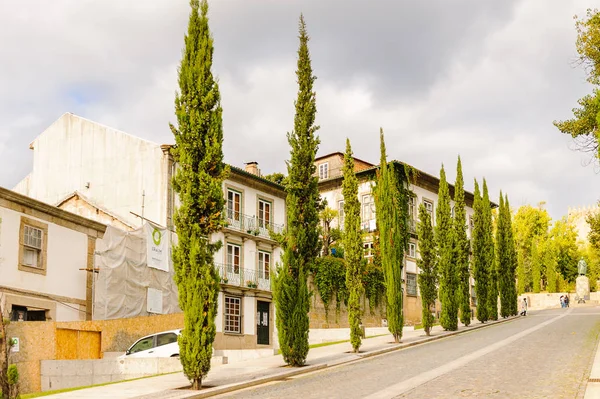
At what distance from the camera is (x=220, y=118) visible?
16953 mm

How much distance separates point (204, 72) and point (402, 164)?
106 feet

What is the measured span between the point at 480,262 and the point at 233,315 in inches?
711

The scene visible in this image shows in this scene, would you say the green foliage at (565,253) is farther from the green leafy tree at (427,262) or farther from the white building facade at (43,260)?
the white building facade at (43,260)

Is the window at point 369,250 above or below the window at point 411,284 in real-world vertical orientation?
above

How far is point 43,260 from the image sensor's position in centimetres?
2631

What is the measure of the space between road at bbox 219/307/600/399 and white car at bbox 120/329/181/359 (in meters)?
5.69

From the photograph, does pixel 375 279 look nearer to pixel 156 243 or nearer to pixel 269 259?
pixel 269 259

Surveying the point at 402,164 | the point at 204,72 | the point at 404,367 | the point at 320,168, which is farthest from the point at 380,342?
the point at 320,168

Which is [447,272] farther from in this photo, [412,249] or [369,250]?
[412,249]

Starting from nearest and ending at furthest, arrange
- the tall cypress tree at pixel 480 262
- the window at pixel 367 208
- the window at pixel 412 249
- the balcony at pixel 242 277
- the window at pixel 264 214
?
the balcony at pixel 242 277 → the window at pixel 264 214 → the tall cypress tree at pixel 480 262 → the window at pixel 367 208 → the window at pixel 412 249

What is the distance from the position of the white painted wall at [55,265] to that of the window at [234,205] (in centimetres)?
957

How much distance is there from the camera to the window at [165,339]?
73.1 ft

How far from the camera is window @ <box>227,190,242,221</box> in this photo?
36.8 metres

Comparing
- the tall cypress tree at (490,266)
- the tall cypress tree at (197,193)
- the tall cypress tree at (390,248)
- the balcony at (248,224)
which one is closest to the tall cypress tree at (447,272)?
the tall cypress tree at (390,248)
